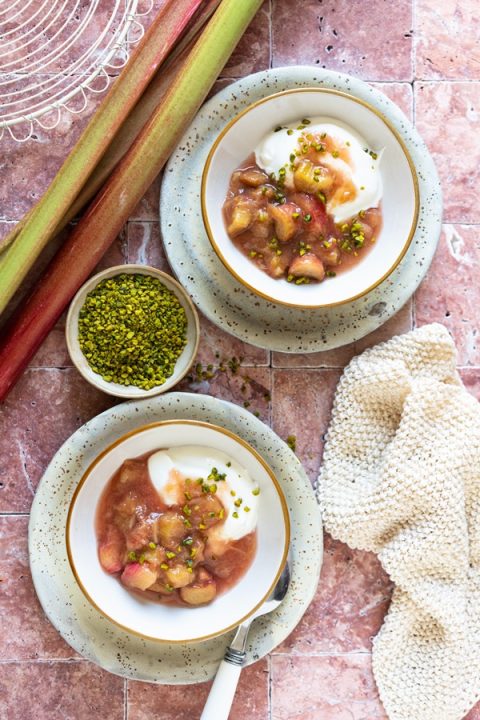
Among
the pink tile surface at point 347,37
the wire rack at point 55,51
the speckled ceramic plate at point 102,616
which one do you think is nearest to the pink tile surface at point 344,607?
the speckled ceramic plate at point 102,616

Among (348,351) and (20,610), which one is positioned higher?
(348,351)

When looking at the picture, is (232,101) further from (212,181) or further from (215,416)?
(215,416)

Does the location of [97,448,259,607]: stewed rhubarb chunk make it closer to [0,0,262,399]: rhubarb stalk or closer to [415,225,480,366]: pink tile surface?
[0,0,262,399]: rhubarb stalk

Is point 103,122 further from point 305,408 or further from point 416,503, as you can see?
point 416,503

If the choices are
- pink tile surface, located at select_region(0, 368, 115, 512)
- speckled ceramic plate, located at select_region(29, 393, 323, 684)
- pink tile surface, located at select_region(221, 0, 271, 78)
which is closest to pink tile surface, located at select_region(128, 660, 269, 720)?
speckled ceramic plate, located at select_region(29, 393, 323, 684)

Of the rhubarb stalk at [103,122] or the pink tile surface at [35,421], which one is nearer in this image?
the rhubarb stalk at [103,122]

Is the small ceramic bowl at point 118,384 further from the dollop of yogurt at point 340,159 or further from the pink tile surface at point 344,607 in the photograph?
the pink tile surface at point 344,607

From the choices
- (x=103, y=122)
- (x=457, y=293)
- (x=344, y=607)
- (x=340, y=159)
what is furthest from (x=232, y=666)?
(x=103, y=122)
